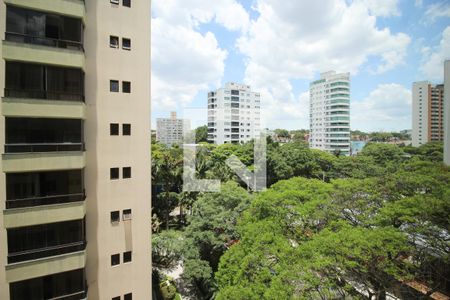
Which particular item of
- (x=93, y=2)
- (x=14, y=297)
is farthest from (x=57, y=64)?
(x=14, y=297)

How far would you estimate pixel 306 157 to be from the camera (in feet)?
105

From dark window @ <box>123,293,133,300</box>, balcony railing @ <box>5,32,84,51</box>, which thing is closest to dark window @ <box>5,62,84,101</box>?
balcony railing @ <box>5,32,84,51</box>

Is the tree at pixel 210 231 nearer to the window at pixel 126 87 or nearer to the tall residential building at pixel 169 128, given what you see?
the window at pixel 126 87

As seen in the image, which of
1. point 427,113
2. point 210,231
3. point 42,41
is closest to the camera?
point 42,41

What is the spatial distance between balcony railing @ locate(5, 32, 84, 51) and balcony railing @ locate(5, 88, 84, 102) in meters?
1.33

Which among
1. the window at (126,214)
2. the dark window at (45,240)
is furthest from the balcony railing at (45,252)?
the window at (126,214)

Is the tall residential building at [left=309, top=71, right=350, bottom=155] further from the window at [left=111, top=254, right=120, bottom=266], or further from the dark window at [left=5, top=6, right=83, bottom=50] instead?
the dark window at [left=5, top=6, right=83, bottom=50]

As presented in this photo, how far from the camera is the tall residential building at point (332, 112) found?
54938mm

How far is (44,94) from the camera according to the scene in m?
7.17

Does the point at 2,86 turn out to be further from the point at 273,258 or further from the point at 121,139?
the point at 273,258

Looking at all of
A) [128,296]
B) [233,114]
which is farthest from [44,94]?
[233,114]

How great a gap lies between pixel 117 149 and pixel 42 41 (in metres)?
3.70

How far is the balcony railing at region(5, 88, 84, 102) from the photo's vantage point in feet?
22.3

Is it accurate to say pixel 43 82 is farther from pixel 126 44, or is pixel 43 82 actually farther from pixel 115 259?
pixel 115 259
